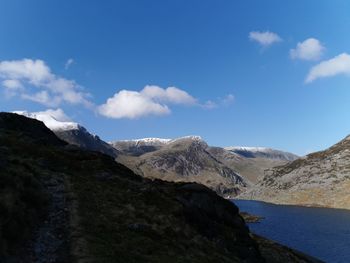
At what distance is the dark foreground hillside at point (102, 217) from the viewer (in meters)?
28.0

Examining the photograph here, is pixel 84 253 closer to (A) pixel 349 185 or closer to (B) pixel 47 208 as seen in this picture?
(B) pixel 47 208

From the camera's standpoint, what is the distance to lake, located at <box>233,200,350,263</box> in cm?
8554

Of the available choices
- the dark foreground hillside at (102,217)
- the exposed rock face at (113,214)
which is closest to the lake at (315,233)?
the dark foreground hillside at (102,217)

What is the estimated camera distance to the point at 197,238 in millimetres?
38938

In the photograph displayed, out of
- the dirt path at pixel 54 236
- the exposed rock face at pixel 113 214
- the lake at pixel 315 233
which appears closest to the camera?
the dirt path at pixel 54 236

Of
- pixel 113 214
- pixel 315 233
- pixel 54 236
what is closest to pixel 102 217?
pixel 113 214

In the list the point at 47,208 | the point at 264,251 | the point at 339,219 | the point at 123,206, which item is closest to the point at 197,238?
the point at 123,206

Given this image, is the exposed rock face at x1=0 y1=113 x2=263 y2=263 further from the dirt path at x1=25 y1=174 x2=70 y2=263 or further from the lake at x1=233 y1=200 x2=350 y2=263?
the lake at x1=233 y1=200 x2=350 y2=263

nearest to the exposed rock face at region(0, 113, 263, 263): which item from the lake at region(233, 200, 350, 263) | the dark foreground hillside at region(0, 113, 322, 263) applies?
the dark foreground hillside at region(0, 113, 322, 263)

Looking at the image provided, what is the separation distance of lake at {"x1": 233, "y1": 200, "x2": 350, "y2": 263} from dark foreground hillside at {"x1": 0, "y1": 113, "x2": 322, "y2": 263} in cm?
2849

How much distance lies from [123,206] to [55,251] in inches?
505

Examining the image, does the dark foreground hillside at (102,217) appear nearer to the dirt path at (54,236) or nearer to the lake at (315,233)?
the dirt path at (54,236)

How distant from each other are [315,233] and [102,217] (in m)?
90.3

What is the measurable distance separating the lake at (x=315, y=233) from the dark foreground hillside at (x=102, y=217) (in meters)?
28.5
